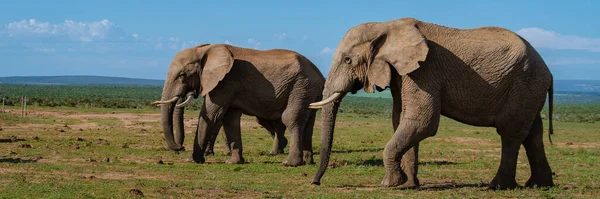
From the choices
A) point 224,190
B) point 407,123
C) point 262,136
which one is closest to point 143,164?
point 224,190

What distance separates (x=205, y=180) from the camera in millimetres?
16094

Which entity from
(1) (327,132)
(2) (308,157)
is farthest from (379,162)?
(1) (327,132)

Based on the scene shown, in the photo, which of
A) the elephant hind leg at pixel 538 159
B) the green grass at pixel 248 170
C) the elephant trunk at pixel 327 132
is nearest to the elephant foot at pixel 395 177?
the green grass at pixel 248 170

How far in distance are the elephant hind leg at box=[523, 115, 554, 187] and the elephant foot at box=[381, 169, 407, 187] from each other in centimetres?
216

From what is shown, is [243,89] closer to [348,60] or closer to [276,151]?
[276,151]

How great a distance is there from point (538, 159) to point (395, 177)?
2390 millimetres

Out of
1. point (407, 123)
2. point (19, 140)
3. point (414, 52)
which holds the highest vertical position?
point (414, 52)

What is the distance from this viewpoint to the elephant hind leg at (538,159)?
14773 millimetres

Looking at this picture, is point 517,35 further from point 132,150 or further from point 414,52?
point 132,150

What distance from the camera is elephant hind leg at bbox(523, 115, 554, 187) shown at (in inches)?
582

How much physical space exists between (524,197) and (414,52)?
2.53 metres

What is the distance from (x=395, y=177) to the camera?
14.0 metres

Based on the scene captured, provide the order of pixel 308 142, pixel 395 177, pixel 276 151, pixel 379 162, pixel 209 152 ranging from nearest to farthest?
1. pixel 395 177
2. pixel 379 162
3. pixel 308 142
4. pixel 209 152
5. pixel 276 151

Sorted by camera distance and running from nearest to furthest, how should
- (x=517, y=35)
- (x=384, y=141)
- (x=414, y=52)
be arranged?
(x=414, y=52) < (x=517, y=35) < (x=384, y=141)
